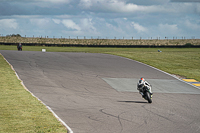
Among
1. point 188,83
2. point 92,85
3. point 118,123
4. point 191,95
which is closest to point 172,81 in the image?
point 188,83

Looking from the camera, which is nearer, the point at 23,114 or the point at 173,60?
the point at 23,114

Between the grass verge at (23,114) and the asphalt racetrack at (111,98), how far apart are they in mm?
561

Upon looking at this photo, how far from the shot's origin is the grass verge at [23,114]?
8.26 m

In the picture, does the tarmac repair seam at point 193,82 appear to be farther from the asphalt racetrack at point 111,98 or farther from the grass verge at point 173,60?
the asphalt racetrack at point 111,98

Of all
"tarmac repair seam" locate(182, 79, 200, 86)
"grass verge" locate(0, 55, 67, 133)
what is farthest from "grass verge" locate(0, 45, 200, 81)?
"grass verge" locate(0, 55, 67, 133)

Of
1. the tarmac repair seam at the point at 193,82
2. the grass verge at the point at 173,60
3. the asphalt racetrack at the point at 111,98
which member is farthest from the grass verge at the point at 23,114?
the grass verge at the point at 173,60

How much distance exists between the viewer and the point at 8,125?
8414 millimetres

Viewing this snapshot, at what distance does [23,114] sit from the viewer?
9.89m

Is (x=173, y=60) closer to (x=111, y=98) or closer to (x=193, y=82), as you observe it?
(x=193, y=82)

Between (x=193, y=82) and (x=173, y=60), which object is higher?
(x=173, y=60)

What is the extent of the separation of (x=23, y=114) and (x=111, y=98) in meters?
5.87

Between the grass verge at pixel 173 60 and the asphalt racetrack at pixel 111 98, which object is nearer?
the asphalt racetrack at pixel 111 98

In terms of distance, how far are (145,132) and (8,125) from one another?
166 inches

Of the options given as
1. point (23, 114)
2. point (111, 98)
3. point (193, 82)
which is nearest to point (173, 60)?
point (193, 82)
